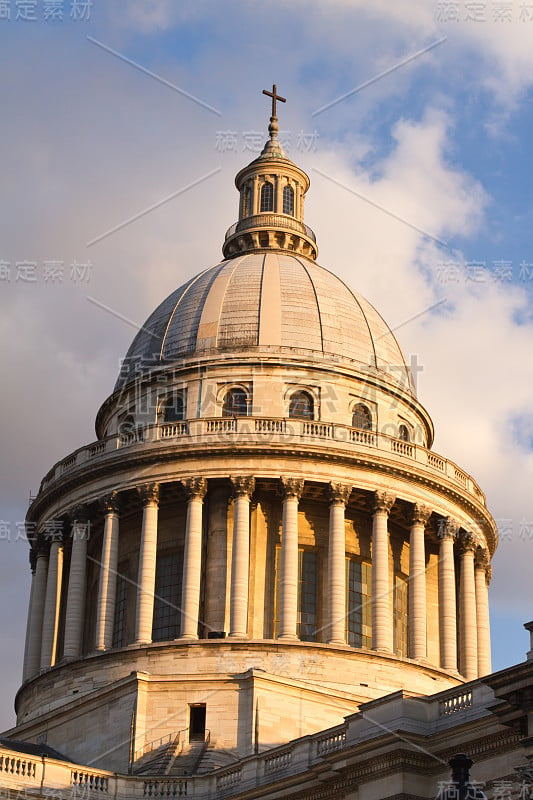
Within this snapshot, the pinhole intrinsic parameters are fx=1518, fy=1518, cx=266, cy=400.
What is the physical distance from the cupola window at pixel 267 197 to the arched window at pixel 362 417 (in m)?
13.8

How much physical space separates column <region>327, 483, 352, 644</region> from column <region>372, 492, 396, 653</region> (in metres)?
1.29

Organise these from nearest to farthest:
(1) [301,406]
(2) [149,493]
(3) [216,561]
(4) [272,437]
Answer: (3) [216,561]
(4) [272,437]
(2) [149,493]
(1) [301,406]

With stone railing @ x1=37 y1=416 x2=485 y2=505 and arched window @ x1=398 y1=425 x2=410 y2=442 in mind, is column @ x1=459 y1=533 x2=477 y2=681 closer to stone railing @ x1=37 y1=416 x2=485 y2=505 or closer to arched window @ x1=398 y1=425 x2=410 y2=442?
stone railing @ x1=37 y1=416 x2=485 y2=505

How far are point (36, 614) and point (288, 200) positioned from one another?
81.1ft

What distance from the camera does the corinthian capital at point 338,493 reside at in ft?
203

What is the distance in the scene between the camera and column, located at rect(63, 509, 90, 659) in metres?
62.7

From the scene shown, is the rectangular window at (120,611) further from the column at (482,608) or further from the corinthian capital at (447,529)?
the column at (482,608)

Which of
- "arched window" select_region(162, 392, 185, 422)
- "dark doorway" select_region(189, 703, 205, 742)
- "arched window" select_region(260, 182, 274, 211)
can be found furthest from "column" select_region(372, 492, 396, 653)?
"arched window" select_region(260, 182, 274, 211)

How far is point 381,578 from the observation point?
61.3m

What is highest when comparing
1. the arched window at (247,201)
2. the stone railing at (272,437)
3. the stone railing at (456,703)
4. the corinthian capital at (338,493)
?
the arched window at (247,201)

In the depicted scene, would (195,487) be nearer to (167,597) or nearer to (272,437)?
(272,437)

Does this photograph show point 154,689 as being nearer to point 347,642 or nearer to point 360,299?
point 347,642

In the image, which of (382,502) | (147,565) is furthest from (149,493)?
(382,502)

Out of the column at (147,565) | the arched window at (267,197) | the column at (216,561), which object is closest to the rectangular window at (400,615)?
the column at (216,561)
